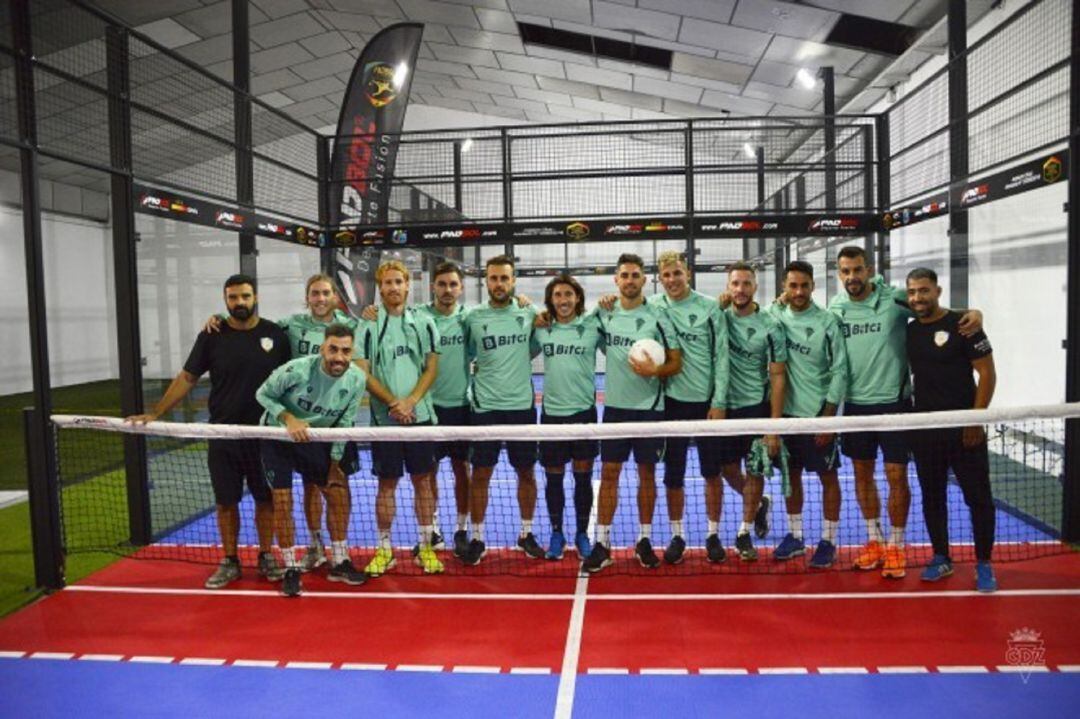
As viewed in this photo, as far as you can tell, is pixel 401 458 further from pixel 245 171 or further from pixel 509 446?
pixel 245 171

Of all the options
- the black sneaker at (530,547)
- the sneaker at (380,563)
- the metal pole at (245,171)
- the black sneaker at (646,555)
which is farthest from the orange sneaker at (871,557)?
the metal pole at (245,171)

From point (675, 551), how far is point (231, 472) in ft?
10.6

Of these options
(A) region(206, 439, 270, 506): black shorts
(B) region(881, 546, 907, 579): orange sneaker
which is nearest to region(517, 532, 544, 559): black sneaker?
(A) region(206, 439, 270, 506): black shorts

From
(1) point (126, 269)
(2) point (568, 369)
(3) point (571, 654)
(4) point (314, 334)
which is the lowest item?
(3) point (571, 654)

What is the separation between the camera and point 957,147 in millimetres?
7441

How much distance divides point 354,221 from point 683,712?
23.6 feet

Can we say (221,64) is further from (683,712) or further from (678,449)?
(683,712)

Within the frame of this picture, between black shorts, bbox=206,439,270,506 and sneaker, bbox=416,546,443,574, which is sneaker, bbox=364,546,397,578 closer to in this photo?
sneaker, bbox=416,546,443,574

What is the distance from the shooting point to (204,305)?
57.0 ft

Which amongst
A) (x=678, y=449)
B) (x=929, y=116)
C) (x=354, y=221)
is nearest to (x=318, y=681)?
(x=678, y=449)

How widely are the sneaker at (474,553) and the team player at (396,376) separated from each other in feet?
0.74

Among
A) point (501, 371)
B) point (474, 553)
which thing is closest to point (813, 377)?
point (501, 371)

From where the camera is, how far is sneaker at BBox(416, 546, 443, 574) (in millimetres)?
5426

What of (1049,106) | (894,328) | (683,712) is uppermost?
(1049,106)
